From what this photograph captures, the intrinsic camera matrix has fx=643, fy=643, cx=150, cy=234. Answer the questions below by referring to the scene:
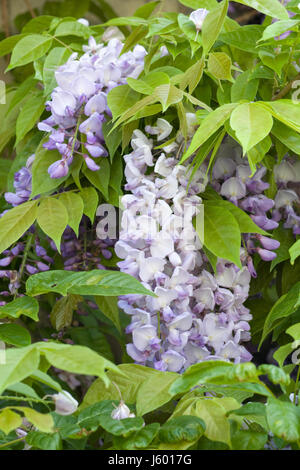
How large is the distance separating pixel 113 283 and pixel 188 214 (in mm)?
145

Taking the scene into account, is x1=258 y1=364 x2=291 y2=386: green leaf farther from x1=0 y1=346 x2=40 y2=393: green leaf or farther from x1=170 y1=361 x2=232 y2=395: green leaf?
x1=0 y1=346 x2=40 y2=393: green leaf

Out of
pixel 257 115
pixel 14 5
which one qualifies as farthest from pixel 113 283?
pixel 14 5

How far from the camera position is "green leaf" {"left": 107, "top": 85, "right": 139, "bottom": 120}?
2.51ft

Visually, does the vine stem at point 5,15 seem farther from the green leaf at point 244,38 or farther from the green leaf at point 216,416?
the green leaf at point 216,416

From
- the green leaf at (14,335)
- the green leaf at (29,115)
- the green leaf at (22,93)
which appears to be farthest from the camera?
the green leaf at (22,93)

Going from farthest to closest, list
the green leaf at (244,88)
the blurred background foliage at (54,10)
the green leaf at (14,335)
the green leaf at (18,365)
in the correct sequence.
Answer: the blurred background foliage at (54,10), the green leaf at (244,88), the green leaf at (14,335), the green leaf at (18,365)

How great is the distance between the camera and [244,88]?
0.79m

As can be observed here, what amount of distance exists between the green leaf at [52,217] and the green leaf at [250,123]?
0.79 ft

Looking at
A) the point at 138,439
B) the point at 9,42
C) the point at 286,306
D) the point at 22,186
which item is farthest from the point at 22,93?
the point at 138,439

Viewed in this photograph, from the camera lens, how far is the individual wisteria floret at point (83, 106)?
79cm

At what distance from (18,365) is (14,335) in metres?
0.22

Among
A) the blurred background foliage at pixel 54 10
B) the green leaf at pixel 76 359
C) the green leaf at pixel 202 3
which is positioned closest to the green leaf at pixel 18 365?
the green leaf at pixel 76 359

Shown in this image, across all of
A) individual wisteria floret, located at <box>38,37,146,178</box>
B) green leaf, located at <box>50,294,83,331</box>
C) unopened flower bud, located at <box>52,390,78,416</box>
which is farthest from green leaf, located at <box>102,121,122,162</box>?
unopened flower bud, located at <box>52,390,78,416</box>

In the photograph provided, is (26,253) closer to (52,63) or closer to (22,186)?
(22,186)
